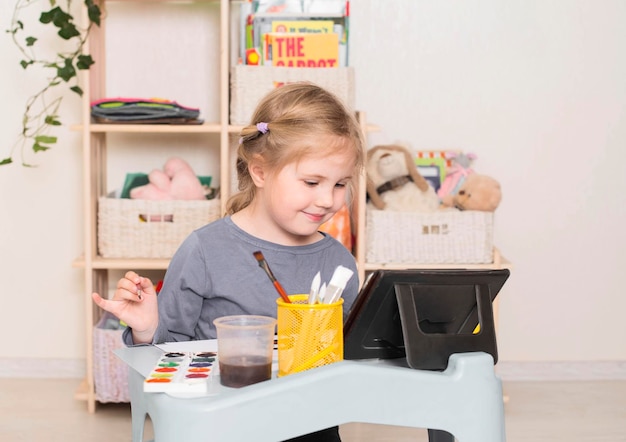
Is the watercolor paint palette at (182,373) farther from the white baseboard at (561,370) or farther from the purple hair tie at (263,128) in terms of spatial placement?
the white baseboard at (561,370)

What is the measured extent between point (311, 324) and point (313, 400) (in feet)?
0.32

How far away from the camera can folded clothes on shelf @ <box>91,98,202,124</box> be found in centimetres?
240

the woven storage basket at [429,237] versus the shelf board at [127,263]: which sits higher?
the woven storage basket at [429,237]

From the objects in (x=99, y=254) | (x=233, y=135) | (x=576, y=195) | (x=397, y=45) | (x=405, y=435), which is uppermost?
(x=397, y=45)

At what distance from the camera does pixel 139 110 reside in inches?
94.7

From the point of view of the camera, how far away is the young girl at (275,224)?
4.51 ft

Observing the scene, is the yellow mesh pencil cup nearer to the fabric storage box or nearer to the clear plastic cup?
the clear plastic cup

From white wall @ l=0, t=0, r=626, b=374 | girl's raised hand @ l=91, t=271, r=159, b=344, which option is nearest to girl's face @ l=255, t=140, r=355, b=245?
girl's raised hand @ l=91, t=271, r=159, b=344

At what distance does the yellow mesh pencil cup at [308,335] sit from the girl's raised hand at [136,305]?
249 millimetres

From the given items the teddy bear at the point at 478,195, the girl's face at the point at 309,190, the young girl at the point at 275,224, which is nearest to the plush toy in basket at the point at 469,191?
the teddy bear at the point at 478,195

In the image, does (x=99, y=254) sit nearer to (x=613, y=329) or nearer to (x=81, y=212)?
(x=81, y=212)

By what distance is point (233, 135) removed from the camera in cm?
249

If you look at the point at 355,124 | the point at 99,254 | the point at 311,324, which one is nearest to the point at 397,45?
the point at 99,254

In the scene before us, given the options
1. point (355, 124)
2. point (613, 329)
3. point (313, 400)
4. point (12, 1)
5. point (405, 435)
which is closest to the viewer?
point (313, 400)
